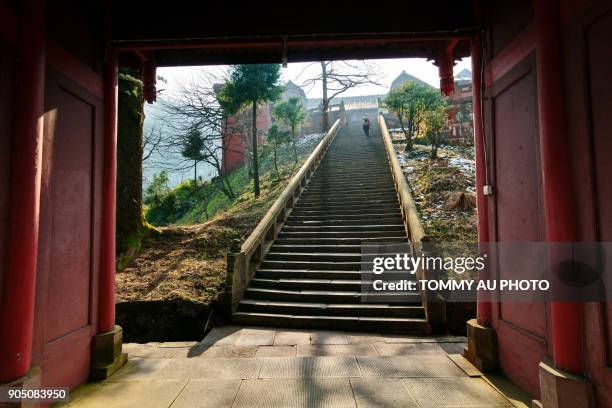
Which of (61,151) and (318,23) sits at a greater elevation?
(318,23)

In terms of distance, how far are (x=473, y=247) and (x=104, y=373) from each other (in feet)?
21.9

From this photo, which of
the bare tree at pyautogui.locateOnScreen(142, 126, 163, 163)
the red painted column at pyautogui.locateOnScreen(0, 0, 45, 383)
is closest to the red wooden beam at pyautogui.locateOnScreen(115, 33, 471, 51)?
the red painted column at pyautogui.locateOnScreen(0, 0, 45, 383)

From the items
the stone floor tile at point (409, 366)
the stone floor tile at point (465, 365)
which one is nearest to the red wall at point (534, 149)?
the stone floor tile at point (465, 365)

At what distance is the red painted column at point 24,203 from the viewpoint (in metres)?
2.56

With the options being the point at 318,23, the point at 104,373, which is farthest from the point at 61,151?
the point at 318,23

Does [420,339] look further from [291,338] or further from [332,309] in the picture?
[291,338]

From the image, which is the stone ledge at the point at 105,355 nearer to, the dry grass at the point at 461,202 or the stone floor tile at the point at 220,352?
the stone floor tile at the point at 220,352

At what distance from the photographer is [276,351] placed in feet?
14.6

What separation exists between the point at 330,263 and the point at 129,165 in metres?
5.32

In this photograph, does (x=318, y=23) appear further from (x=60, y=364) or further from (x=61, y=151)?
(x=60, y=364)

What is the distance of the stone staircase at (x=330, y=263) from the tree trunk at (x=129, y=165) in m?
3.34

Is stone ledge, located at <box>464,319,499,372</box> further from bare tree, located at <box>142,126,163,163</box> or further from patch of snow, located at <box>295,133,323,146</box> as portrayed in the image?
patch of snow, located at <box>295,133,323,146</box>

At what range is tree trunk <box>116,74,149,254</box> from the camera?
808 cm

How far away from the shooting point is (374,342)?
15.6 ft
